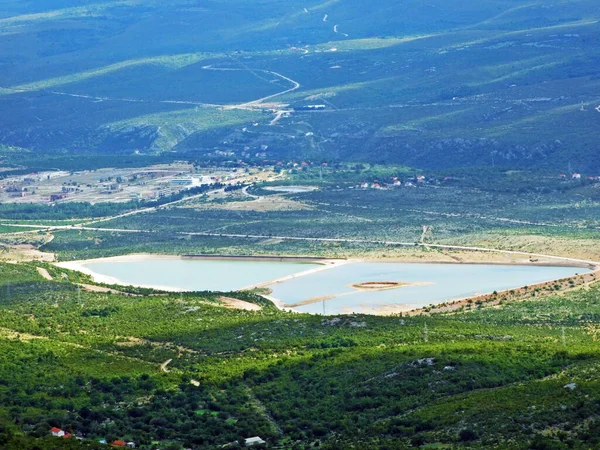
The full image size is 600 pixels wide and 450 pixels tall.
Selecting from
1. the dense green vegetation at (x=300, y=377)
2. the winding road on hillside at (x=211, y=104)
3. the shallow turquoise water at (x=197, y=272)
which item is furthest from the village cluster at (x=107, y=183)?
the dense green vegetation at (x=300, y=377)

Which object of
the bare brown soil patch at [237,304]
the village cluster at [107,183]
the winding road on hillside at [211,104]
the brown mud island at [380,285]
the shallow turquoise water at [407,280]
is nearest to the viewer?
the bare brown soil patch at [237,304]

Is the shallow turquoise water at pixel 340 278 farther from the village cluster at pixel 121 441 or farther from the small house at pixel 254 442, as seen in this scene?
the village cluster at pixel 121 441

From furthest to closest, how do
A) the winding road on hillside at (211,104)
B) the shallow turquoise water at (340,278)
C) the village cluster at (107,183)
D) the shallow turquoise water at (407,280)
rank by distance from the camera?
the winding road on hillside at (211,104), the village cluster at (107,183), the shallow turquoise water at (340,278), the shallow turquoise water at (407,280)

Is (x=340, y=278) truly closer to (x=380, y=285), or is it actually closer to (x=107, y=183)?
(x=380, y=285)

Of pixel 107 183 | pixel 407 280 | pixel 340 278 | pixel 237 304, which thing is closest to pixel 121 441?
pixel 237 304

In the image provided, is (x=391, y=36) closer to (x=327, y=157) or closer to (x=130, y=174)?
(x=327, y=157)

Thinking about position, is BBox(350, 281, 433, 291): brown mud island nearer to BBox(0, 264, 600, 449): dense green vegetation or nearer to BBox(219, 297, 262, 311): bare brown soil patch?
BBox(219, 297, 262, 311): bare brown soil patch

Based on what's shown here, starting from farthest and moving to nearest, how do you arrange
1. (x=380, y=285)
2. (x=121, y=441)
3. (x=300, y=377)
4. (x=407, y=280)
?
1. (x=407, y=280)
2. (x=380, y=285)
3. (x=300, y=377)
4. (x=121, y=441)
